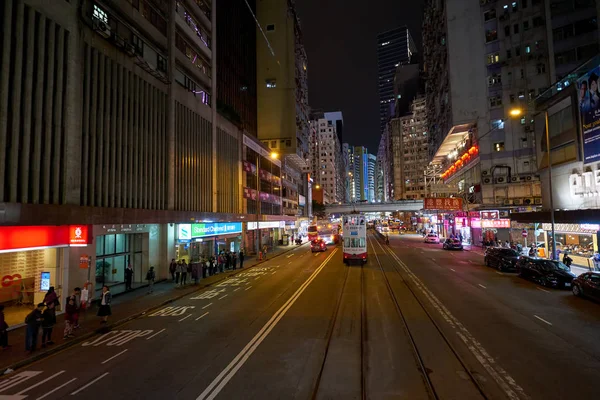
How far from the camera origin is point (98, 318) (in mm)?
14383

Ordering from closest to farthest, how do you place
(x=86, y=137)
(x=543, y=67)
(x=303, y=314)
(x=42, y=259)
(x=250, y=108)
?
(x=303, y=314)
(x=42, y=259)
(x=86, y=137)
(x=543, y=67)
(x=250, y=108)

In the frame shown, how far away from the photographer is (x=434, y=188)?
50094mm

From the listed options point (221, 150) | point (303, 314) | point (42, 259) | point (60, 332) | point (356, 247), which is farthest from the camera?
point (221, 150)

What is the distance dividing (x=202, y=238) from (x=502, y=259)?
79.5 feet

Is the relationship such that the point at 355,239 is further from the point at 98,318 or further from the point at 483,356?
the point at 483,356

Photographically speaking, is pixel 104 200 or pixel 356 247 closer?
pixel 104 200

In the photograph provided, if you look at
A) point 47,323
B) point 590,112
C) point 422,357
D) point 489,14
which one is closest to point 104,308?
point 47,323

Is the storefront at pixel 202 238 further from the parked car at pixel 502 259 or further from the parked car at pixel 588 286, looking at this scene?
the parked car at pixel 588 286

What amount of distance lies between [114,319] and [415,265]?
2412cm

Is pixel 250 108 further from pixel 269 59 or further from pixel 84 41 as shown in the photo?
pixel 84 41

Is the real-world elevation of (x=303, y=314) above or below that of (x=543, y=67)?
below

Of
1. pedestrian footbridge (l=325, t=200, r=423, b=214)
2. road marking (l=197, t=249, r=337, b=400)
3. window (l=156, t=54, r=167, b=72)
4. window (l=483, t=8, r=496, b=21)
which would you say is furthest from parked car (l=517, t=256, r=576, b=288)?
pedestrian footbridge (l=325, t=200, r=423, b=214)

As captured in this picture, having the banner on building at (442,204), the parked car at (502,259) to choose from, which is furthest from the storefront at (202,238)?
the banner on building at (442,204)

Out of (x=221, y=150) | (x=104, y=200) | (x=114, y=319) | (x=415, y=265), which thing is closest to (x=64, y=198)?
(x=104, y=200)
